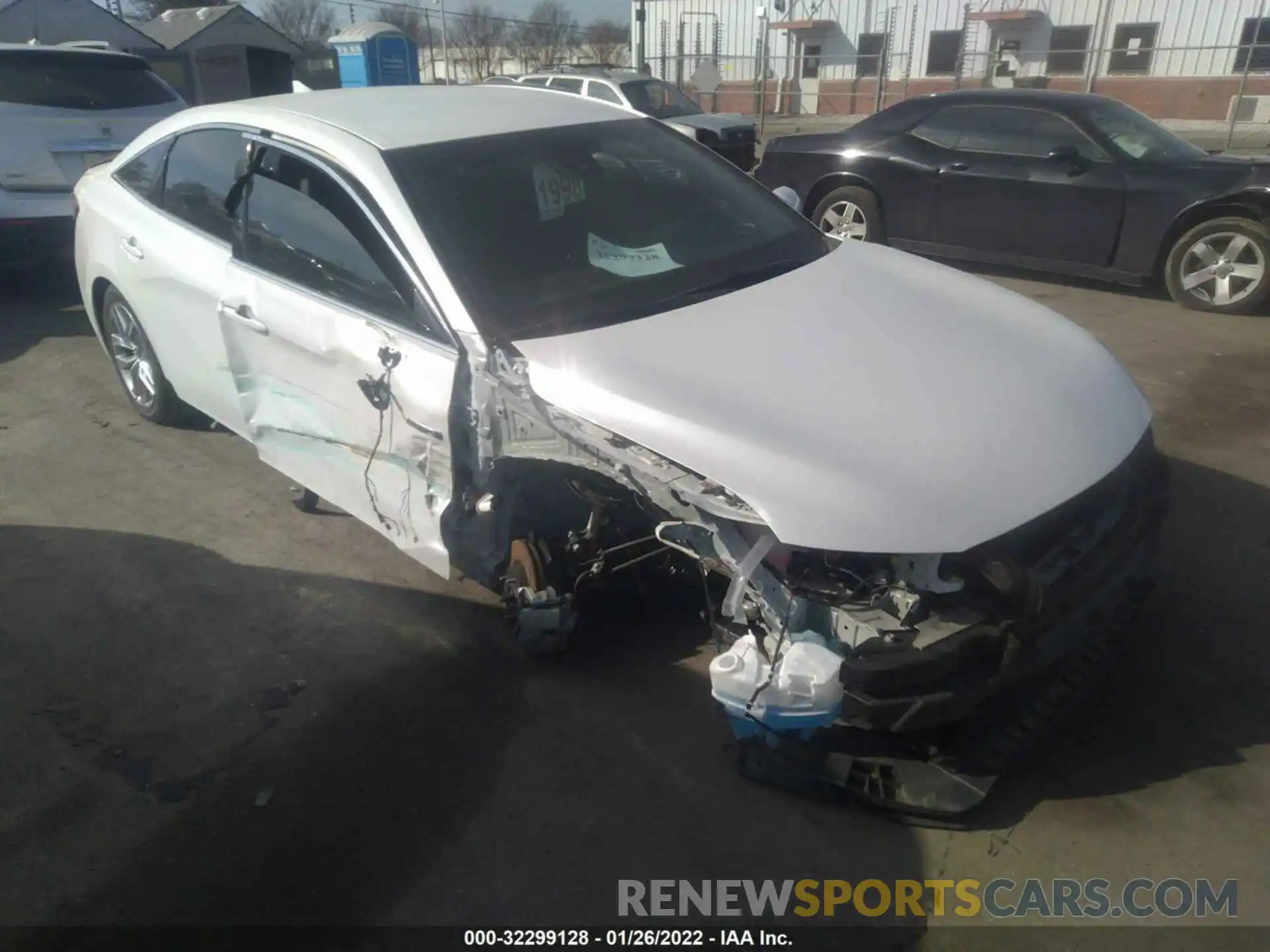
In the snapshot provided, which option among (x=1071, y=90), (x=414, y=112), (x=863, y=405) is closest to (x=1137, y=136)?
(x=414, y=112)

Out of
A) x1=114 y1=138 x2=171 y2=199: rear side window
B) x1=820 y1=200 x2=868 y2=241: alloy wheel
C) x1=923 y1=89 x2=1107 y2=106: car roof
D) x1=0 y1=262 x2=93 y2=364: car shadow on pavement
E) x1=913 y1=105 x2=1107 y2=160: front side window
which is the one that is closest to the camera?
x1=114 y1=138 x2=171 y2=199: rear side window

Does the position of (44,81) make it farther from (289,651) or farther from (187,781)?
(187,781)

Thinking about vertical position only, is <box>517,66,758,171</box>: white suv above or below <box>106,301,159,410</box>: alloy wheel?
above

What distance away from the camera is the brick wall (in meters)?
24.2

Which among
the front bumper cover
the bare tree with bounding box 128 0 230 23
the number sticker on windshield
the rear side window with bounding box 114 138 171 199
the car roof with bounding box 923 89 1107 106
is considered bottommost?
the front bumper cover

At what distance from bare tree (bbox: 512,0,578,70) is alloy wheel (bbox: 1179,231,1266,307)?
1702 inches

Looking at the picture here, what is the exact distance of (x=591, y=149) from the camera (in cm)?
352

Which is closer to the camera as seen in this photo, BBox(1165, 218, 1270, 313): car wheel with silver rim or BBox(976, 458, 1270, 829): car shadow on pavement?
BBox(976, 458, 1270, 829): car shadow on pavement

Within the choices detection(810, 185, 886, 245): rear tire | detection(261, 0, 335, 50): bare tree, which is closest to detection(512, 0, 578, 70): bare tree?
detection(261, 0, 335, 50): bare tree

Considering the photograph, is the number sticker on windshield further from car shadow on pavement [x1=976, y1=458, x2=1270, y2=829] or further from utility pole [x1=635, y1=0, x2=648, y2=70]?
utility pole [x1=635, y1=0, x2=648, y2=70]

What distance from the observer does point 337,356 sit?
3.11m

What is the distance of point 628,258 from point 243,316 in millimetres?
1471

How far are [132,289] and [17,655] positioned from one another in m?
1.83

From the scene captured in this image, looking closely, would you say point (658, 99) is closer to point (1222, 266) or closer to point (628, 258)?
point (1222, 266)
